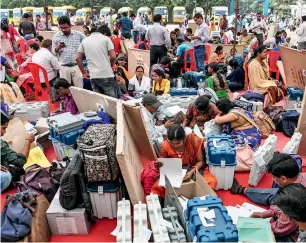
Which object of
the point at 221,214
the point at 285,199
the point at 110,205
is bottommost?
the point at 110,205

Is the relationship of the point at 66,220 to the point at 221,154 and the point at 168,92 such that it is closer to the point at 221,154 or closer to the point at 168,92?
the point at 221,154

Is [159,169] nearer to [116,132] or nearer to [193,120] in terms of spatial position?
[116,132]

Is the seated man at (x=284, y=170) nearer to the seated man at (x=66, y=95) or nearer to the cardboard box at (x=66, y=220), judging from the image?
the cardboard box at (x=66, y=220)

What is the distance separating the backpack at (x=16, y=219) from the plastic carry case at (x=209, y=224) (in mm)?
1240

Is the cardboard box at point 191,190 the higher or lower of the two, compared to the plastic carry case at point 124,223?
lower

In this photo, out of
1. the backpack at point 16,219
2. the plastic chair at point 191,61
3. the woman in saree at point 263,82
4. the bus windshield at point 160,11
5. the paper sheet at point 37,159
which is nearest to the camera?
the backpack at point 16,219

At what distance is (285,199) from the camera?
6.98 feet

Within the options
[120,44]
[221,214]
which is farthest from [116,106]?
[120,44]

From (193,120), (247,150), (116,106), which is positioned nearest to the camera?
(116,106)

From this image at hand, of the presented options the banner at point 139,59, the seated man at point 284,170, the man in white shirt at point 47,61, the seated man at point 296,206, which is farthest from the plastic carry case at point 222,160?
the banner at point 139,59

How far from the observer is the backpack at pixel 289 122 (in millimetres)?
4934

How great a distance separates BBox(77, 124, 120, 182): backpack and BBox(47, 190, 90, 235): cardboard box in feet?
1.00

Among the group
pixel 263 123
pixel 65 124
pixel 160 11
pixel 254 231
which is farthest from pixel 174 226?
pixel 160 11

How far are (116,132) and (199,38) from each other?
5.31 m
